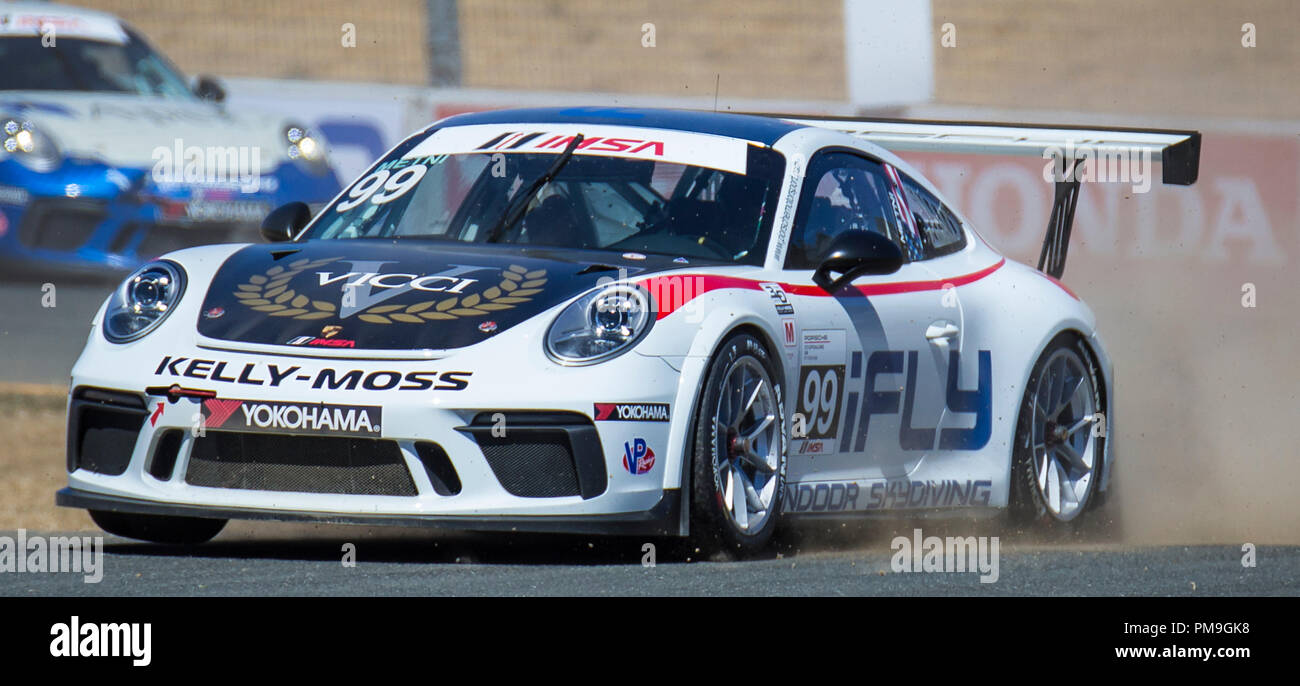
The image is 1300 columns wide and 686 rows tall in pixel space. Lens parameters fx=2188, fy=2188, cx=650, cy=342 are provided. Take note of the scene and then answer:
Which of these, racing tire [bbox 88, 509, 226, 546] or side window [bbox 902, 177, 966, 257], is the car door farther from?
racing tire [bbox 88, 509, 226, 546]

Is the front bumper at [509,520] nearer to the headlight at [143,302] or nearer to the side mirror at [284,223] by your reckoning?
the headlight at [143,302]

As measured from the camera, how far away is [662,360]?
18.4ft

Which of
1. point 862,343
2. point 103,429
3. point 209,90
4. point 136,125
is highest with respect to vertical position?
point 209,90

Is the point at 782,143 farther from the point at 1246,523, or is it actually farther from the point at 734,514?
the point at 1246,523

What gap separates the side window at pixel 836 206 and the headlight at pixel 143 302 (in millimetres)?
1777

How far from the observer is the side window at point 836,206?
6637mm

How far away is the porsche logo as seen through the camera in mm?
5707

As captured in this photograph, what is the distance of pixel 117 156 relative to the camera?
11.4 meters

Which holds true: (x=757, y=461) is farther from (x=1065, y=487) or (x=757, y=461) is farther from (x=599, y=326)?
(x=1065, y=487)

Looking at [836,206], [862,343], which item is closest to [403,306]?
[862,343]

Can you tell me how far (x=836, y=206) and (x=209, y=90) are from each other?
657cm

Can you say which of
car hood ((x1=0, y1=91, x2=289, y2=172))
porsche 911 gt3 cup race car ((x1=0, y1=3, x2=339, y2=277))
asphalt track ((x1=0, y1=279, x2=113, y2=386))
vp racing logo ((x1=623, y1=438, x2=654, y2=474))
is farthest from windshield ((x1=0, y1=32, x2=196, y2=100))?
vp racing logo ((x1=623, y1=438, x2=654, y2=474))

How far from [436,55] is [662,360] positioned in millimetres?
7075
